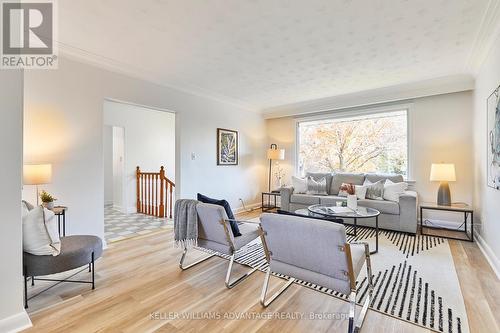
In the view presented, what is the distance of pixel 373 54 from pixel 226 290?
10.8 ft

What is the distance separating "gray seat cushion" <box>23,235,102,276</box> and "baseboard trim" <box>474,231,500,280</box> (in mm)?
3980

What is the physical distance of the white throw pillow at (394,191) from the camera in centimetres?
414

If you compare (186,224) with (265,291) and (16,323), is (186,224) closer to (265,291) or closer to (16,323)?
(265,291)

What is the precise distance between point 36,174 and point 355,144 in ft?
17.9

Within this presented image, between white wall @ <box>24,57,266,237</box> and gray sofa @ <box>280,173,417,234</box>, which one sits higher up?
white wall @ <box>24,57,266,237</box>

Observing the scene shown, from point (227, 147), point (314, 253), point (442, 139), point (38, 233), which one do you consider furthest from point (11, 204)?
point (442, 139)

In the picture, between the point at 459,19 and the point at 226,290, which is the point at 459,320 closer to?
the point at 226,290

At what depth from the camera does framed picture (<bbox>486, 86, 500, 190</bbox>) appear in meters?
2.51

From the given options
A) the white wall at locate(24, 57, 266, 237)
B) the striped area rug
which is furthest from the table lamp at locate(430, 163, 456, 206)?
the white wall at locate(24, 57, 266, 237)

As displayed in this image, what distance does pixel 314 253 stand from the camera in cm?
176

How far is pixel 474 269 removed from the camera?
2650mm

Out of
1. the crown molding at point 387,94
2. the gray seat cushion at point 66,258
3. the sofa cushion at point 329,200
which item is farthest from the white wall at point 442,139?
the gray seat cushion at point 66,258

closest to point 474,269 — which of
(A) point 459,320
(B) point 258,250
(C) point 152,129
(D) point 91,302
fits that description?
(A) point 459,320

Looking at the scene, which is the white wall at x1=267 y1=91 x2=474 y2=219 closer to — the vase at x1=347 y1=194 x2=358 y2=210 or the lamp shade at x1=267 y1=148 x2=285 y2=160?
the vase at x1=347 y1=194 x2=358 y2=210
